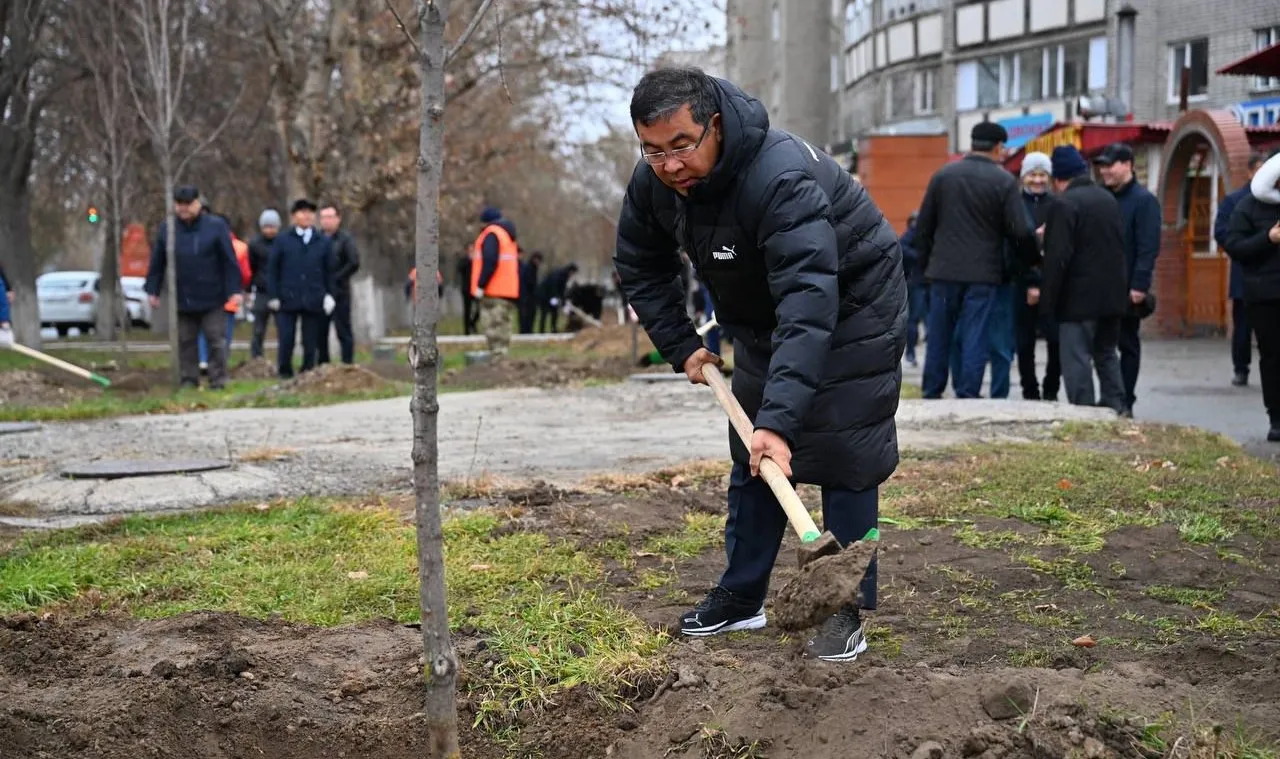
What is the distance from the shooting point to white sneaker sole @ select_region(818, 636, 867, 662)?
3.81 m

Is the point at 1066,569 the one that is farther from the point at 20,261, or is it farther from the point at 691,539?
the point at 20,261

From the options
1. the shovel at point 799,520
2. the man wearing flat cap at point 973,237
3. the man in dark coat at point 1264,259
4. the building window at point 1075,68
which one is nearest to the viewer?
the shovel at point 799,520

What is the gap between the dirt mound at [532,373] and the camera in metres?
14.3

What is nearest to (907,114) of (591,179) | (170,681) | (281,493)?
(591,179)

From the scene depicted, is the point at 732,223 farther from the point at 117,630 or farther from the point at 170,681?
the point at 117,630

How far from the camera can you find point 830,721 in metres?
3.24

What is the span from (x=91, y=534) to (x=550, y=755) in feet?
9.98

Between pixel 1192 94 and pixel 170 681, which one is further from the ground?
pixel 1192 94

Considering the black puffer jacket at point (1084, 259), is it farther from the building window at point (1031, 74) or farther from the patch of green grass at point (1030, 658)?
the building window at point (1031, 74)

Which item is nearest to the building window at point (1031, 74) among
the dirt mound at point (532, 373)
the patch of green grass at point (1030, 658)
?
the dirt mound at point (532, 373)

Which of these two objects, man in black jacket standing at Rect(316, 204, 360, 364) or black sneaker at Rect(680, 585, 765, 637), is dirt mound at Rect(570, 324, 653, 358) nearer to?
man in black jacket standing at Rect(316, 204, 360, 364)

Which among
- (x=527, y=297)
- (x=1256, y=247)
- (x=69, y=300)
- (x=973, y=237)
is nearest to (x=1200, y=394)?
(x=973, y=237)

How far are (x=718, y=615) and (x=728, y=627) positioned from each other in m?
0.06

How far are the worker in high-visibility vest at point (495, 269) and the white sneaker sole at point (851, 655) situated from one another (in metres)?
12.1
